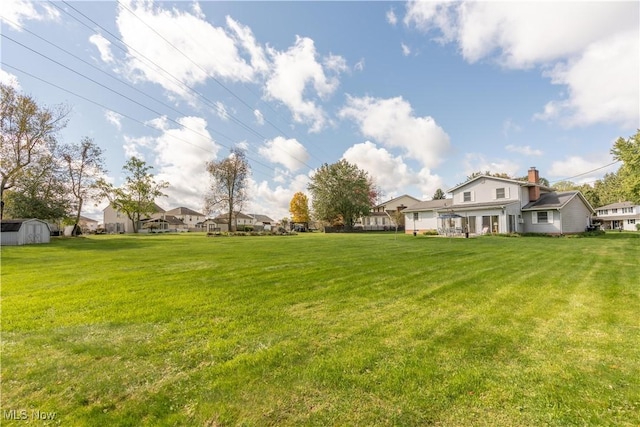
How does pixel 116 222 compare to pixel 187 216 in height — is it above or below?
below

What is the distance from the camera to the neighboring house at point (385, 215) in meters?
52.3

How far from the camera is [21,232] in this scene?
71.2 feet

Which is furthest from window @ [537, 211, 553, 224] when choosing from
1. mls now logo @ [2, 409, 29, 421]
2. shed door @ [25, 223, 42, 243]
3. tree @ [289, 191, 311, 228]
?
tree @ [289, 191, 311, 228]

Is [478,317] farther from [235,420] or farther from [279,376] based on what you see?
[235,420]

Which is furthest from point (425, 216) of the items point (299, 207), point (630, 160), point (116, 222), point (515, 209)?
point (116, 222)

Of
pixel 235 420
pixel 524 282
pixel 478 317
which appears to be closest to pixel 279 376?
pixel 235 420

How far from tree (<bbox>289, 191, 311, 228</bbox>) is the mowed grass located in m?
59.8

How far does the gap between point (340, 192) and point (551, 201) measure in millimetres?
26904

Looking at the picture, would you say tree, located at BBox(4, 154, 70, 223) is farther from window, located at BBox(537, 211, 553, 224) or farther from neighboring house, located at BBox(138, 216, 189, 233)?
window, located at BBox(537, 211, 553, 224)

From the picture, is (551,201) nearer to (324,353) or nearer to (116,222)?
(324,353)

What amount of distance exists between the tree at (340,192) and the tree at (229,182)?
470 inches

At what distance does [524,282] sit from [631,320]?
252 cm

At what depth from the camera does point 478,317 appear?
179 inches

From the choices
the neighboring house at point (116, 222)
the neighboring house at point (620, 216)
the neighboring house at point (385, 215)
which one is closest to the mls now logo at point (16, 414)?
the neighboring house at point (385, 215)
